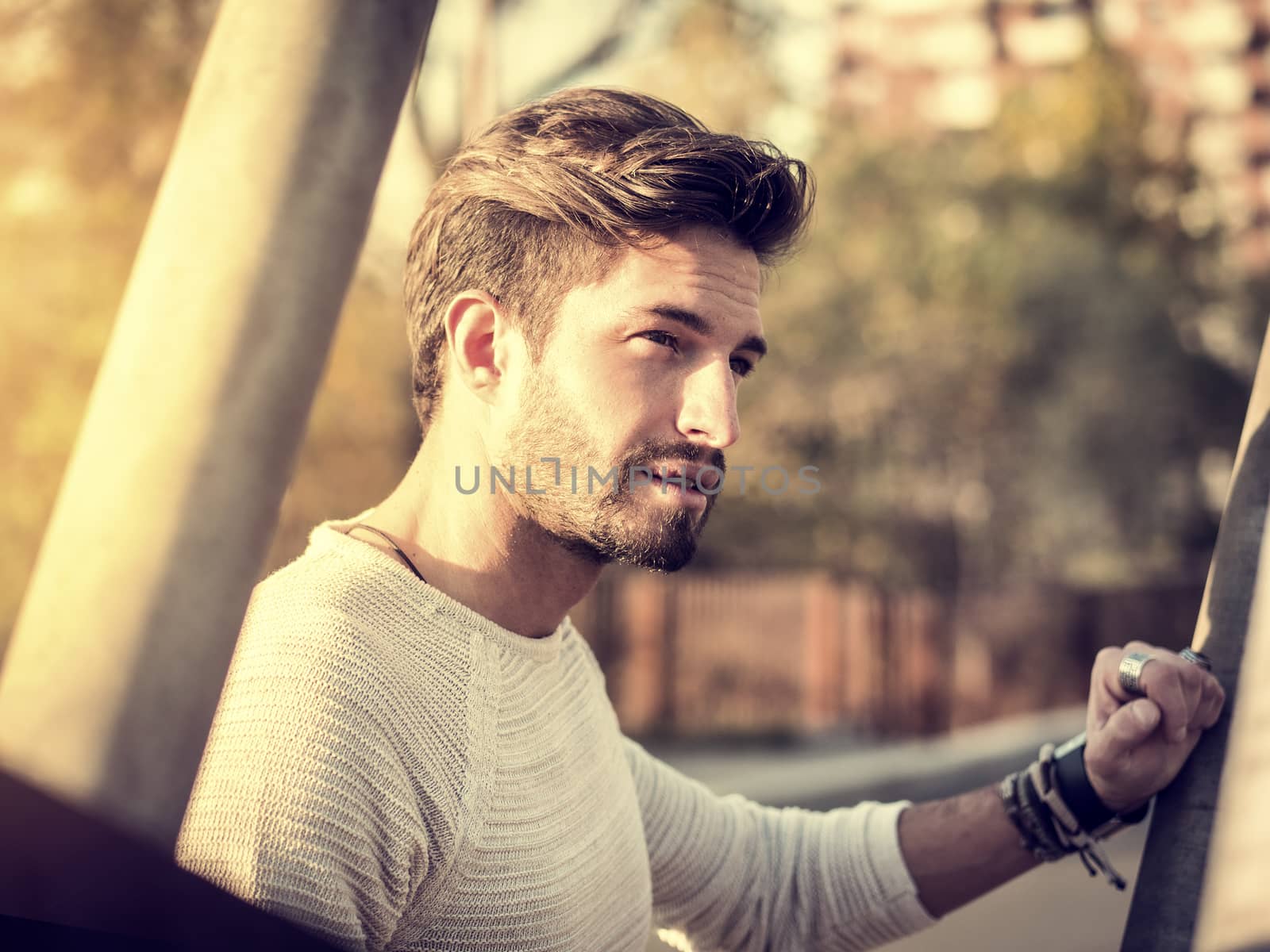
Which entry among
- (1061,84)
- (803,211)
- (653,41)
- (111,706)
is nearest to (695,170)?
(803,211)

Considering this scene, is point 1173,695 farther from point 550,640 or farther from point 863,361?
point 863,361

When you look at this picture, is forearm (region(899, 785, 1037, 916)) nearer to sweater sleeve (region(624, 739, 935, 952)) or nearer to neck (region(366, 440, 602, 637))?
sweater sleeve (region(624, 739, 935, 952))

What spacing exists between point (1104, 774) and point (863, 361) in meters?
15.8

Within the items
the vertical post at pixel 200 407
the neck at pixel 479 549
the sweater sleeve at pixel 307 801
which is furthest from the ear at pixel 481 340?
the vertical post at pixel 200 407

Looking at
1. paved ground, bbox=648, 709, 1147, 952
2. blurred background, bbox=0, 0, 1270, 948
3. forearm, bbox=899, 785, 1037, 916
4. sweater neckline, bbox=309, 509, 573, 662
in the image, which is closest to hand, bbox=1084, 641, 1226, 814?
forearm, bbox=899, 785, 1037, 916

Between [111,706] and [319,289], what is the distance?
258mm

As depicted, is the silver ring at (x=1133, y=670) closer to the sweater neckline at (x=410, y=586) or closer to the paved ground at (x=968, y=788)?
the sweater neckline at (x=410, y=586)

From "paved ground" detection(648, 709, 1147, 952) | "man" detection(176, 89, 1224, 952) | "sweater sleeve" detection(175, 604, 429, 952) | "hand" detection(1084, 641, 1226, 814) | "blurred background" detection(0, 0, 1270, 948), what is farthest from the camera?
"blurred background" detection(0, 0, 1270, 948)

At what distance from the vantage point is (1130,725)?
1817 millimetres

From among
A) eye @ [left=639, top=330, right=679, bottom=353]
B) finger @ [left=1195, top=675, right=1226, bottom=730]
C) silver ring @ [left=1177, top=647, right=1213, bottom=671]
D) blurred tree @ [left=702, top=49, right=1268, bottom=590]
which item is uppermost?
blurred tree @ [left=702, top=49, right=1268, bottom=590]

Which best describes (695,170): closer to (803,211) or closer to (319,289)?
(803,211)

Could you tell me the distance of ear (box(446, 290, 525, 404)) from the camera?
204 centimetres

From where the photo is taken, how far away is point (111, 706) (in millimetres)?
649

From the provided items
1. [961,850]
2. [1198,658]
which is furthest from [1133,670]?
[961,850]
